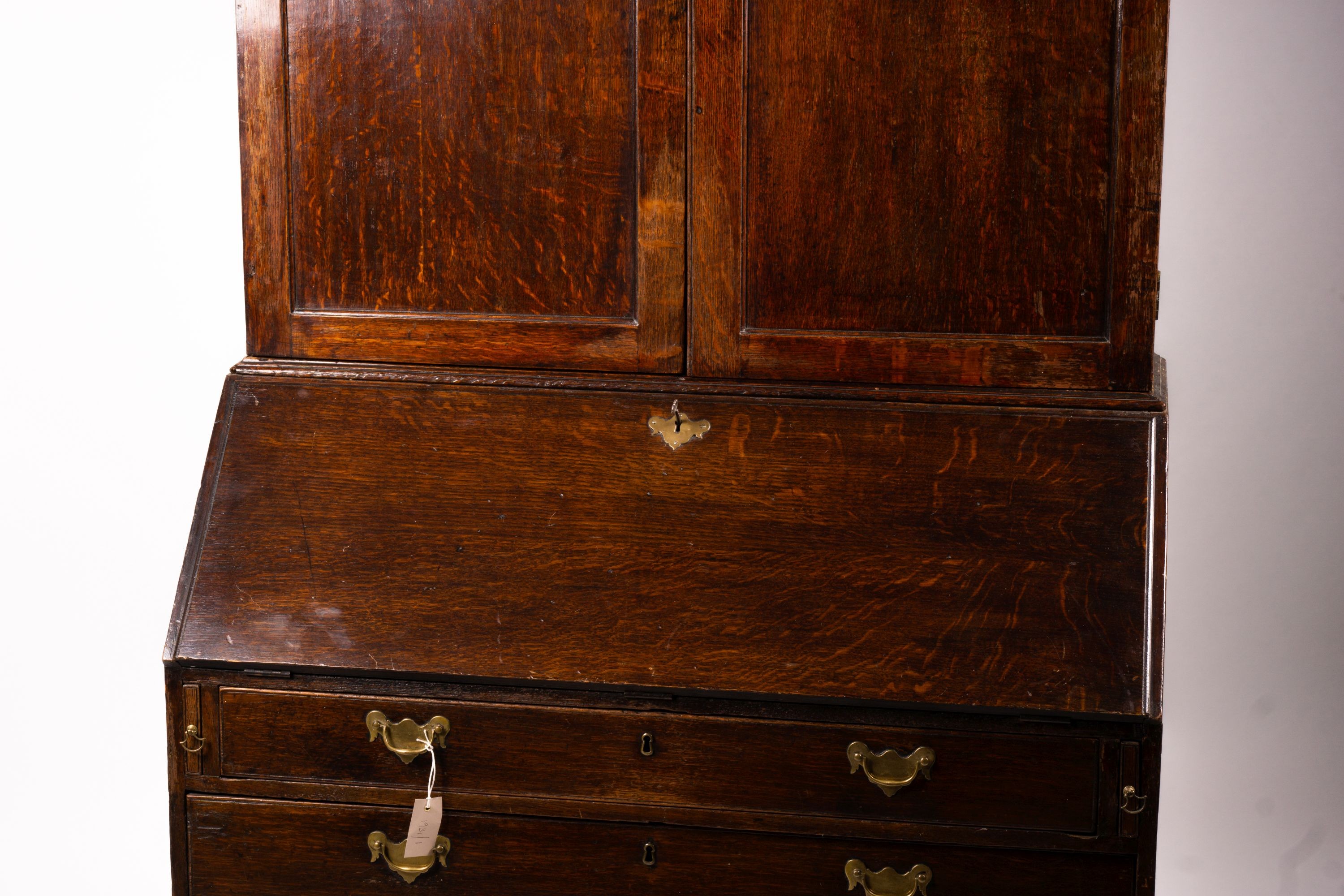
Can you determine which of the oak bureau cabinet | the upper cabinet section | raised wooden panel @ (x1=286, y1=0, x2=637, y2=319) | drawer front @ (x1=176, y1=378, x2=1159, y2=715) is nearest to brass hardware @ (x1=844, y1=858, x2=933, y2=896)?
the oak bureau cabinet

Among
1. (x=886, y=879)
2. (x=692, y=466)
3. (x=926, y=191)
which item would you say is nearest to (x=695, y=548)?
(x=692, y=466)

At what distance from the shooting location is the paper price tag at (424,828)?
6.15ft

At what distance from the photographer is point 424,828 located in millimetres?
1896

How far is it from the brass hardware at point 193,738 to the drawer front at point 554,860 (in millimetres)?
81

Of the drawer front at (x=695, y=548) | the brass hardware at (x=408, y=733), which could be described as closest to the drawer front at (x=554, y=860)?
the brass hardware at (x=408, y=733)

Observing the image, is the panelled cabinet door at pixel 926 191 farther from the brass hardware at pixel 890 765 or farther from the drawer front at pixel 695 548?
the brass hardware at pixel 890 765

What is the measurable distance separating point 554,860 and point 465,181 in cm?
109

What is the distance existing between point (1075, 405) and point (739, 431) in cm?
52

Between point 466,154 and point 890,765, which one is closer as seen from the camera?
point 890,765

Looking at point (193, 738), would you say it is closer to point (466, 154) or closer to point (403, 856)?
point (403, 856)

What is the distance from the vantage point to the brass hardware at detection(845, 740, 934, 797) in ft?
6.04

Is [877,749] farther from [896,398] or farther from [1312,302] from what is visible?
[1312,302]

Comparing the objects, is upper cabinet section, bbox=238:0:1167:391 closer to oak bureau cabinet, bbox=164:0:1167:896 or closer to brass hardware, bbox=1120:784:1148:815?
oak bureau cabinet, bbox=164:0:1167:896

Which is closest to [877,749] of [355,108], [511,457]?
[511,457]
